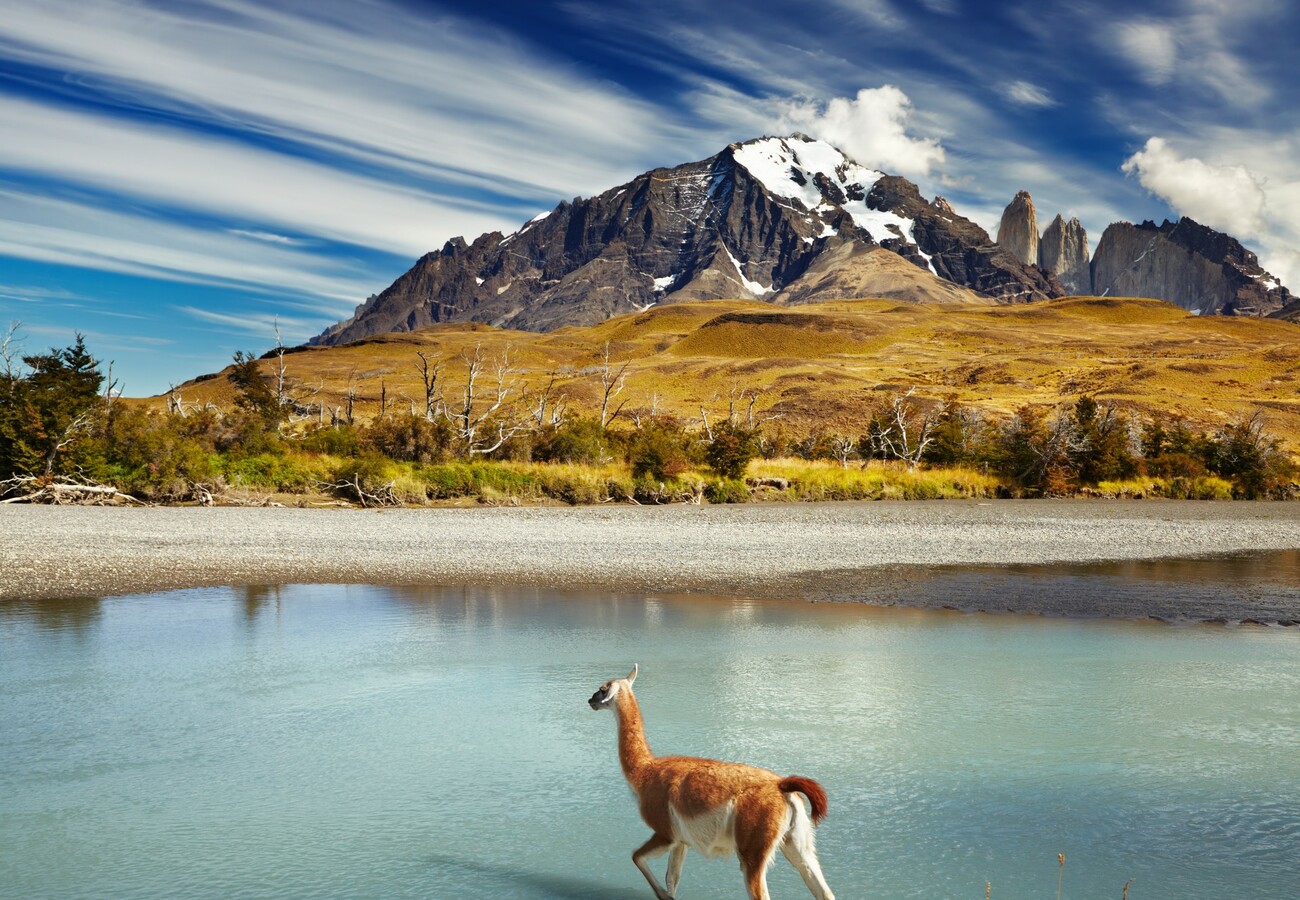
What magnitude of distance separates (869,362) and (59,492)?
80767 millimetres

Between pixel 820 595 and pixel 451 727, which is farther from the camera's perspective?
pixel 820 595

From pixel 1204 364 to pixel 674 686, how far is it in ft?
287

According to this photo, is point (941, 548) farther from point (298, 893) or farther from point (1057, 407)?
point (1057, 407)

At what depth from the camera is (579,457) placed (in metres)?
33.3

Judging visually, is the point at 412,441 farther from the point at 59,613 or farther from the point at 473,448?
the point at 59,613

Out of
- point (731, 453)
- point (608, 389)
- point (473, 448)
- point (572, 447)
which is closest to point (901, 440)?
point (731, 453)

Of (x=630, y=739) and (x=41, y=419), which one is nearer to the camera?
(x=630, y=739)

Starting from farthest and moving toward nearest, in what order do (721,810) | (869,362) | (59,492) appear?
1. (869,362)
2. (59,492)
3. (721,810)

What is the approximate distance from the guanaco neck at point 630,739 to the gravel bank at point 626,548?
32.7ft

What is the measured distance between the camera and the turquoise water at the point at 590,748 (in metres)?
5.49

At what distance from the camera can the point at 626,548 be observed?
19109 millimetres

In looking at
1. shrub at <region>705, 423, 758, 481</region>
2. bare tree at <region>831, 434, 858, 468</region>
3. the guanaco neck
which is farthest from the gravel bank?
bare tree at <region>831, 434, 858, 468</region>

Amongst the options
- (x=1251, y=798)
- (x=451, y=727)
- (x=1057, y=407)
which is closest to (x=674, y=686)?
(x=451, y=727)

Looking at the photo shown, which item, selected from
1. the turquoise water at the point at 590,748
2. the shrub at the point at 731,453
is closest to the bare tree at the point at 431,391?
the shrub at the point at 731,453
